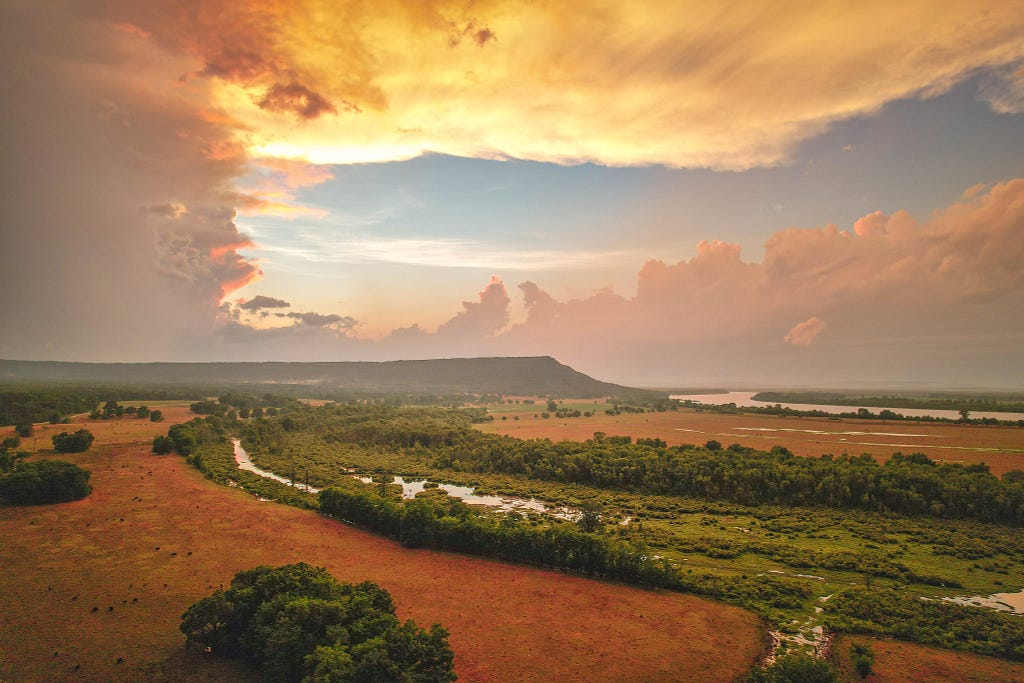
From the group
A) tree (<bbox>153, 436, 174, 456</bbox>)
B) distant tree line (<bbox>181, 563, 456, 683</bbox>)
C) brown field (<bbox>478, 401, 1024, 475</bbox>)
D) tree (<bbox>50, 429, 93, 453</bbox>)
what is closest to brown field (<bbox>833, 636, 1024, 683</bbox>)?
distant tree line (<bbox>181, 563, 456, 683</bbox>)

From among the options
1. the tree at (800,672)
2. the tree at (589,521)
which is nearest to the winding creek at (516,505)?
the tree at (589,521)

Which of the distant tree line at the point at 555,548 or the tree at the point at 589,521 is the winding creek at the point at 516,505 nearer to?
the distant tree line at the point at 555,548

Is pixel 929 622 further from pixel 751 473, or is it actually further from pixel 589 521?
pixel 751 473

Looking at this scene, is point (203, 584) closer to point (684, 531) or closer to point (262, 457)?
point (684, 531)

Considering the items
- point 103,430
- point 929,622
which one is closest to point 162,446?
point 103,430

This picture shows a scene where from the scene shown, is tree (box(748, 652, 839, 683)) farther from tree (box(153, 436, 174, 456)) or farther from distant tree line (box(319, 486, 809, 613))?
tree (box(153, 436, 174, 456))

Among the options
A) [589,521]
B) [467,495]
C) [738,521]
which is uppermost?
[589,521]
